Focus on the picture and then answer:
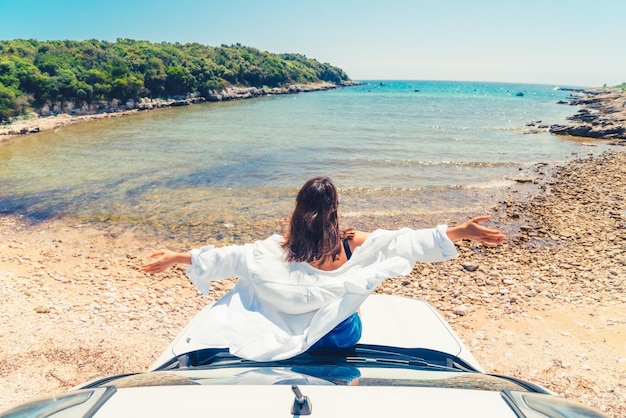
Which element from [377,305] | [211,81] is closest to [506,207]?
[377,305]

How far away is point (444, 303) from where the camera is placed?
6828 millimetres

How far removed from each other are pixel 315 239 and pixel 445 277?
5.51 m

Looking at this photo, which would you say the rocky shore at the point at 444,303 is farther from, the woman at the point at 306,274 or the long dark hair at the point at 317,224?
the long dark hair at the point at 317,224

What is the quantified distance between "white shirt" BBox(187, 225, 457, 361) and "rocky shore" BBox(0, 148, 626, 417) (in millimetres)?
3211

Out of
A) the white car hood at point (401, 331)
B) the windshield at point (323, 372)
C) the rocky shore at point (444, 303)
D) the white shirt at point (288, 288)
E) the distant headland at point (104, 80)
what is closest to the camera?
the windshield at point (323, 372)

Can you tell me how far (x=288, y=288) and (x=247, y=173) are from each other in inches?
602

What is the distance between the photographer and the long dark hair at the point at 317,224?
2861 mm

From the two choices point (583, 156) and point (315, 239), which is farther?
point (583, 156)

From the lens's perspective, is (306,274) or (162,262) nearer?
(306,274)

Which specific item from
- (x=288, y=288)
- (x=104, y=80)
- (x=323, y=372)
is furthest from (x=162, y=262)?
(x=104, y=80)

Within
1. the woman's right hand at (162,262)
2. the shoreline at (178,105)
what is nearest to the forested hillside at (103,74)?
the shoreline at (178,105)

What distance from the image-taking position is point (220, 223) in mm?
11211

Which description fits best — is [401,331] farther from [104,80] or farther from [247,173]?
[104,80]

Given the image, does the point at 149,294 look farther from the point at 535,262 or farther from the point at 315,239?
the point at 535,262
